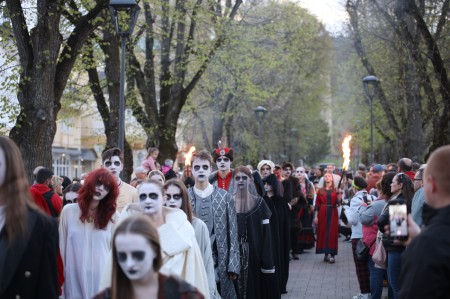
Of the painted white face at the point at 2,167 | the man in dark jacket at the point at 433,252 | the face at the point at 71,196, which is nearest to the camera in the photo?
the man in dark jacket at the point at 433,252

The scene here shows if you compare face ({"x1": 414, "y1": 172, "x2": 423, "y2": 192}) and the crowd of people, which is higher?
face ({"x1": 414, "y1": 172, "x2": 423, "y2": 192})

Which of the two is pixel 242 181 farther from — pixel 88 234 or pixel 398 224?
pixel 398 224

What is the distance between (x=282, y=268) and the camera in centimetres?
1416

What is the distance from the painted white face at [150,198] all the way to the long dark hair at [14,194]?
149 cm

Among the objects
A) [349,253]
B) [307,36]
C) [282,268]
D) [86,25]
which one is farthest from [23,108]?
[307,36]

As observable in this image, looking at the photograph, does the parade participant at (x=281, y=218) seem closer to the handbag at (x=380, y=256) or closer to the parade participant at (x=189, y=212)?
the handbag at (x=380, y=256)

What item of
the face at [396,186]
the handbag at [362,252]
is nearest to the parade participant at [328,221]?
the handbag at [362,252]

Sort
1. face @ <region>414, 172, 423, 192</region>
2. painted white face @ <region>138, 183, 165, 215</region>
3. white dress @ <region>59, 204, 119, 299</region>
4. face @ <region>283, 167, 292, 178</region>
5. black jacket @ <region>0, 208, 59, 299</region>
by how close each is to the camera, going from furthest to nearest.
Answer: face @ <region>283, 167, 292, 178</region> → face @ <region>414, 172, 423, 192</region> → white dress @ <region>59, 204, 119, 299</region> → painted white face @ <region>138, 183, 165, 215</region> → black jacket @ <region>0, 208, 59, 299</region>

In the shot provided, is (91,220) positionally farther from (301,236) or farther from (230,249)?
(301,236)

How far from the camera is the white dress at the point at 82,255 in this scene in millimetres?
7680

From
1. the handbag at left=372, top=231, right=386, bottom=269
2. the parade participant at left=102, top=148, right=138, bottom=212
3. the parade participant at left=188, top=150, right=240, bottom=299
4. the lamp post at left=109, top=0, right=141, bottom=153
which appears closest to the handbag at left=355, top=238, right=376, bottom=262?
the handbag at left=372, top=231, right=386, bottom=269

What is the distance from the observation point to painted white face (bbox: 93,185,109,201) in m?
7.82

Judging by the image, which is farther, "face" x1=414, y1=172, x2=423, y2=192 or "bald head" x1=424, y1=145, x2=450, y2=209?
"face" x1=414, y1=172, x2=423, y2=192

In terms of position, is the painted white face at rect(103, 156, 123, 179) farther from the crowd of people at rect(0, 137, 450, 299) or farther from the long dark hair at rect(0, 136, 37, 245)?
the long dark hair at rect(0, 136, 37, 245)
